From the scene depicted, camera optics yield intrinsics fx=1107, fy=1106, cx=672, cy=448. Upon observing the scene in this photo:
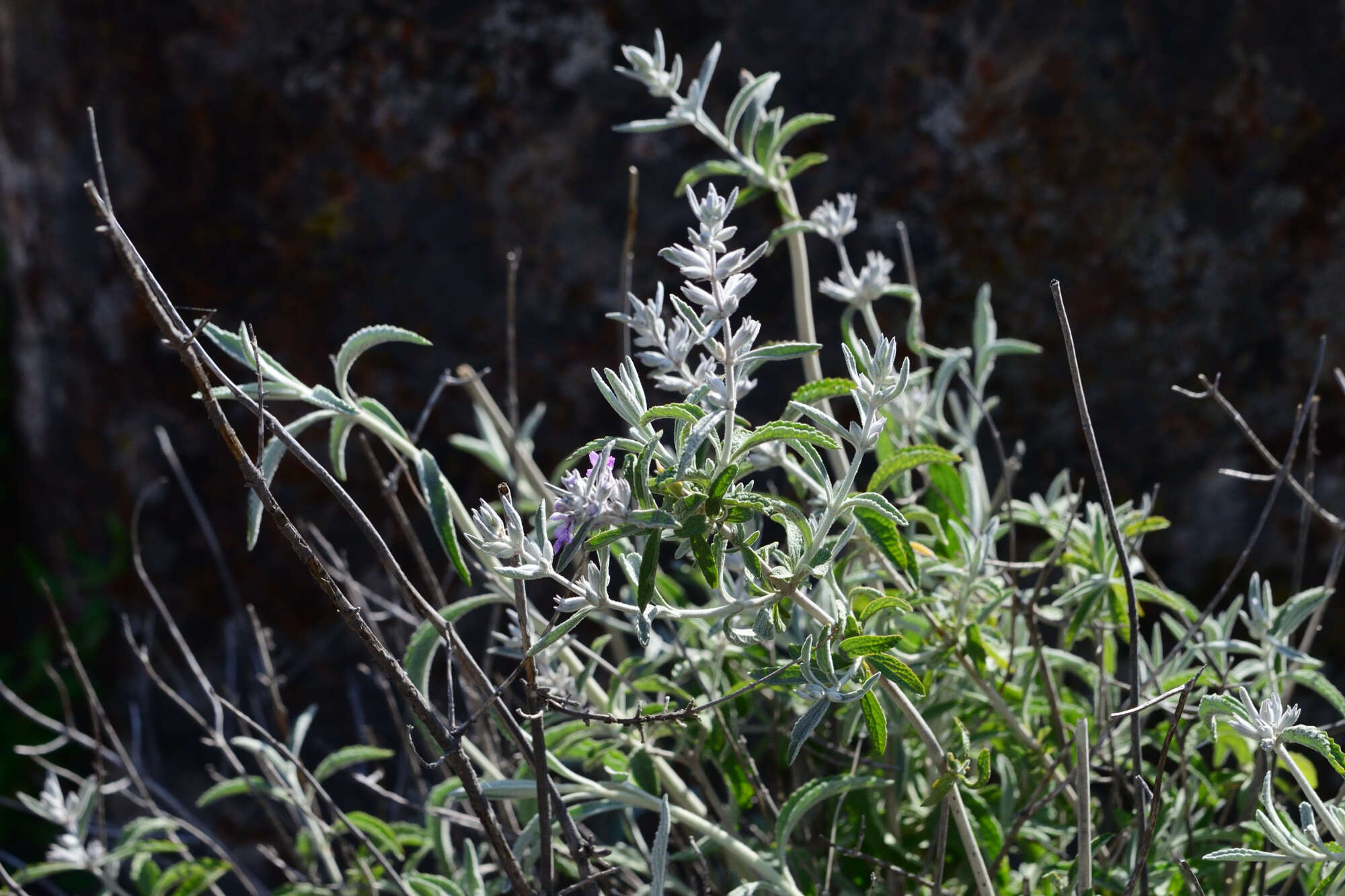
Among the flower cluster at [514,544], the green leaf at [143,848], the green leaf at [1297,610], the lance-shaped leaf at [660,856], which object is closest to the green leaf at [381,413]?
the flower cluster at [514,544]

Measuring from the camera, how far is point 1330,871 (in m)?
0.57

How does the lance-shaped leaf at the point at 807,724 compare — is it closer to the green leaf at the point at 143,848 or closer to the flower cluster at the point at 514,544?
the flower cluster at the point at 514,544

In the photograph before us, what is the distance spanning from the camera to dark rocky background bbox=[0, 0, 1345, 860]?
3.79 ft

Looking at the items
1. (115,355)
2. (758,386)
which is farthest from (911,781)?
(115,355)

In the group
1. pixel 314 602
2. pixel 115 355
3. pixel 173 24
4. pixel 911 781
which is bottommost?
pixel 314 602

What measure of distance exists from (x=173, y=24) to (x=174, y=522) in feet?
1.93

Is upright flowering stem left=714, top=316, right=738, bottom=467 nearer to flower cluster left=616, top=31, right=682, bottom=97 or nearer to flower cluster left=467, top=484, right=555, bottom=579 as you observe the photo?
flower cluster left=467, top=484, right=555, bottom=579

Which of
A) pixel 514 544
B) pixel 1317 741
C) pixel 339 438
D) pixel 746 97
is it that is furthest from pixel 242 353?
pixel 1317 741

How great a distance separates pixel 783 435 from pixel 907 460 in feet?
0.33

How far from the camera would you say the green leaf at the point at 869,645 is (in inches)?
19.8

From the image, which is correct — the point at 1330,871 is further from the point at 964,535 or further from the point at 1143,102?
the point at 1143,102

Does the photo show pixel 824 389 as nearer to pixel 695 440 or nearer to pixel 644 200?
pixel 695 440

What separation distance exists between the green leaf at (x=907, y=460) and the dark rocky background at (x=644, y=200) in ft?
2.03

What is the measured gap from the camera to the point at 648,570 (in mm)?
482
